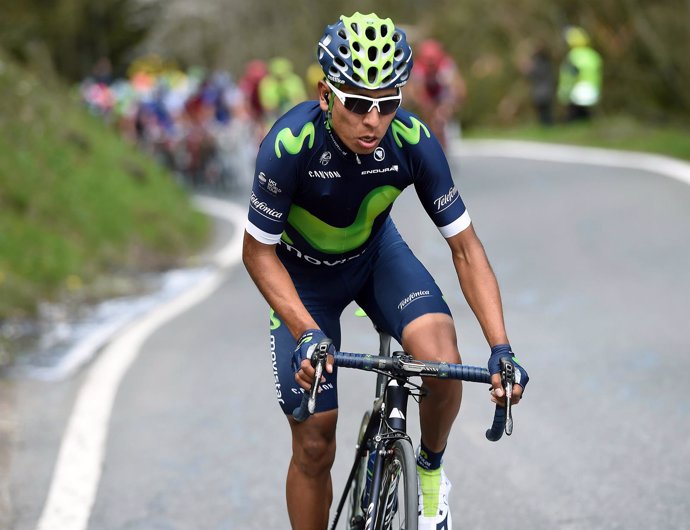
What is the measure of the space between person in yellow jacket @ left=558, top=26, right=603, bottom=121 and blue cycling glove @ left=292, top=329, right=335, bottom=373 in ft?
74.3

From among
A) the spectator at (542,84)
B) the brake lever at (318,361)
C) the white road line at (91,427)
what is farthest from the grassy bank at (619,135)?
the brake lever at (318,361)

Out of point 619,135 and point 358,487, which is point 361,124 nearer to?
point 358,487

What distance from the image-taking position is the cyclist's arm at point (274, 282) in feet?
15.0

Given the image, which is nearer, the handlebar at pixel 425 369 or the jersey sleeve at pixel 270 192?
the handlebar at pixel 425 369

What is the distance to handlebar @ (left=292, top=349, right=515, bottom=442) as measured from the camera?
4.10 metres

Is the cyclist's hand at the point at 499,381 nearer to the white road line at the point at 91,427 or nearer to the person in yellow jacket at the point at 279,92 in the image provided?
the white road line at the point at 91,427

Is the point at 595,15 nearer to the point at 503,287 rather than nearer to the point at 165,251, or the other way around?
the point at 165,251

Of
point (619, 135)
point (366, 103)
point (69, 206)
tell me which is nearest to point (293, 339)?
point (366, 103)

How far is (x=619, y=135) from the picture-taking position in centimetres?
2480

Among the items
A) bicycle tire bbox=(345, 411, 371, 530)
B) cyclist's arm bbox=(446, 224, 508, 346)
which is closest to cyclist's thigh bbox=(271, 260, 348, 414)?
bicycle tire bbox=(345, 411, 371, 530)

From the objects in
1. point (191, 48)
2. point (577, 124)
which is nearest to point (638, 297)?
point (577, 124)

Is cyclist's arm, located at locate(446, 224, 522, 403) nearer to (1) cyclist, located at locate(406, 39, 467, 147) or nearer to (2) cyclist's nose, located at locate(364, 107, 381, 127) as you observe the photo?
(2) cyclist's nose, located at locate(364, 107, 381, 127)

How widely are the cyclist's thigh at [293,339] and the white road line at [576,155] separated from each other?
13.0 m

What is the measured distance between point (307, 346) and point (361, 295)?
0.98m
